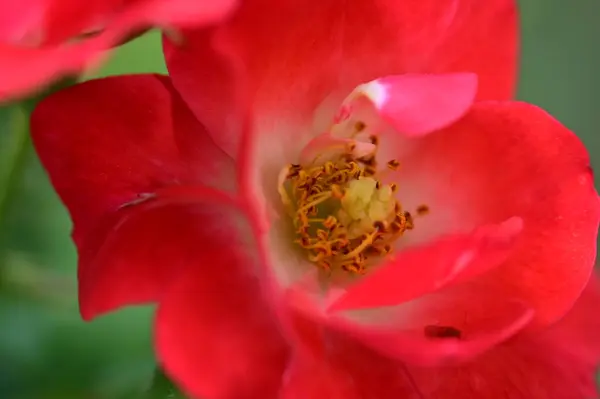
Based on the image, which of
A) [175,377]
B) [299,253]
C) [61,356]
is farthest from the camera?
[61,356]

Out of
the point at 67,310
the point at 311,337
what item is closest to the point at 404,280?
the point at 311,337

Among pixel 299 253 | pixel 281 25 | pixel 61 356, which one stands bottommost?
pixel 61 356

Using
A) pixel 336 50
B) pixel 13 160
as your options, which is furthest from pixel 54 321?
pixel 336 50

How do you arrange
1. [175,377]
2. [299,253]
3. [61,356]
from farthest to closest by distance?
[61,356] < [299,253] < [175,377]

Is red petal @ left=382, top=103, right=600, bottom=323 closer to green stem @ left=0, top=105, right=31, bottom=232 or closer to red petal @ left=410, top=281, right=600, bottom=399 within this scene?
red petal @ left=410, top=281, right=600, bottom=399

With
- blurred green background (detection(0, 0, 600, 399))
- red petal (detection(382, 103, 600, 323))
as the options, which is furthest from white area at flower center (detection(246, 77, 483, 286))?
blurred green background (detection(0, 0, 600, 399))

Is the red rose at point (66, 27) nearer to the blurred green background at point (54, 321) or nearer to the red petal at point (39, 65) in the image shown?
the red petal at point (39, 65)

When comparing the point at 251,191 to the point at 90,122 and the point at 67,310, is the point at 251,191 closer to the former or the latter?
the point at 90,122

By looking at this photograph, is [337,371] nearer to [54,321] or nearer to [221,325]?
[221,325]
